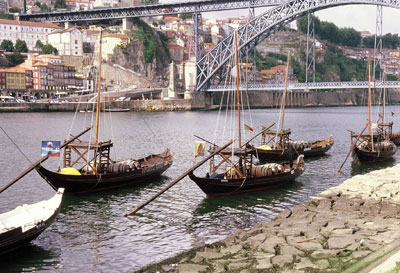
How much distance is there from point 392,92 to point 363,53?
4184 cm

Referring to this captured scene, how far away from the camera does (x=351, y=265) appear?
9.88 meters

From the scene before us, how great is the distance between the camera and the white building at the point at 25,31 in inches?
3792

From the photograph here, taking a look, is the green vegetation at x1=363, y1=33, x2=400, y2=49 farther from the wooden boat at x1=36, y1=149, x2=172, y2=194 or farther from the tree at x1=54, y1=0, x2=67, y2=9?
the wooden boat at x1=36, y1=149, x2=172, y2=194

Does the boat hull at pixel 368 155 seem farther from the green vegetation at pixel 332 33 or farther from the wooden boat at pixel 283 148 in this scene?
the green vegetation at pixel 332 33

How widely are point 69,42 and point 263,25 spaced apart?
120 ft

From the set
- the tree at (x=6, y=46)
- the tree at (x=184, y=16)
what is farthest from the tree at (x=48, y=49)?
the tree at (x=184, y=16)

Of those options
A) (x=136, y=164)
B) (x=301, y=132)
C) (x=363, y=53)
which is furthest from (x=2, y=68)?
(x=363, y=53)

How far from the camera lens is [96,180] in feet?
61.2

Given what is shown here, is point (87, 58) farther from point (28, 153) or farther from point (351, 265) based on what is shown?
point (351, 265)

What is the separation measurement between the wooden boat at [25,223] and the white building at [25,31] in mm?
88993

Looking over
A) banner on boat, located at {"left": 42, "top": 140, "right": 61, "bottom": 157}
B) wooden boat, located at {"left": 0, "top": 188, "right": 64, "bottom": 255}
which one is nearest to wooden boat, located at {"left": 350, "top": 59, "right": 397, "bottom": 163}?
banner on boat, located at {"left": 42, "top": 140, "right": 61, "bottom": 157}

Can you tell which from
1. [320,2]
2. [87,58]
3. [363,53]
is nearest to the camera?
[320,2]

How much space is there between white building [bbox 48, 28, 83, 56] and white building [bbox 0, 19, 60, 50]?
4.33m

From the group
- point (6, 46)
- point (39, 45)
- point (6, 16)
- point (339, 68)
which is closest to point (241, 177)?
point (6, 46)
